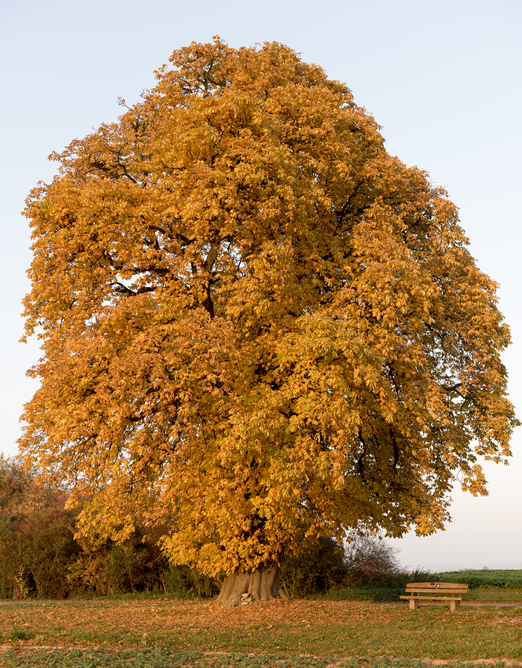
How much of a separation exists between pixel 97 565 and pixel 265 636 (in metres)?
13.4

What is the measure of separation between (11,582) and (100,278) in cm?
1440

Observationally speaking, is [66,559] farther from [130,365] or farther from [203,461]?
[130,365]

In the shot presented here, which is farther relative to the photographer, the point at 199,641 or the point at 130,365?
the point at 130,365

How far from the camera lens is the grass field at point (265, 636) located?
30.2 feet

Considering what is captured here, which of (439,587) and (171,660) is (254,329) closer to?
(439,587)

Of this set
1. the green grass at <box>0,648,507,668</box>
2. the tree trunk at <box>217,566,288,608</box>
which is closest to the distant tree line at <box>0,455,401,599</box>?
the tree trunk at <box>217,566,288,608</box>

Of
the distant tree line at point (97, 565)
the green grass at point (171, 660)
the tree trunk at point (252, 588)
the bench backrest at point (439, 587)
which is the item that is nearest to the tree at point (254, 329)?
the tree trunk at point (252, 588)

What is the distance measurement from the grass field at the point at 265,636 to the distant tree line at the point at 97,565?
599cm

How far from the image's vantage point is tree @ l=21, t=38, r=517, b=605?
13281 mm

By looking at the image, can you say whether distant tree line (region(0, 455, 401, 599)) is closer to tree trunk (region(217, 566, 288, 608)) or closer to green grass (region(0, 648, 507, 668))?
tree trunk (region(217, 566, 288, 608))

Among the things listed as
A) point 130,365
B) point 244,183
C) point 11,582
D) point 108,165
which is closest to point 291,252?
point 244,183

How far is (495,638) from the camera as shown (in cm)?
1072

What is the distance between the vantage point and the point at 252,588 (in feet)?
53.4

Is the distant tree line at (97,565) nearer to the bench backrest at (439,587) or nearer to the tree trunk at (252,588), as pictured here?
the tree trunk at (252,588)
